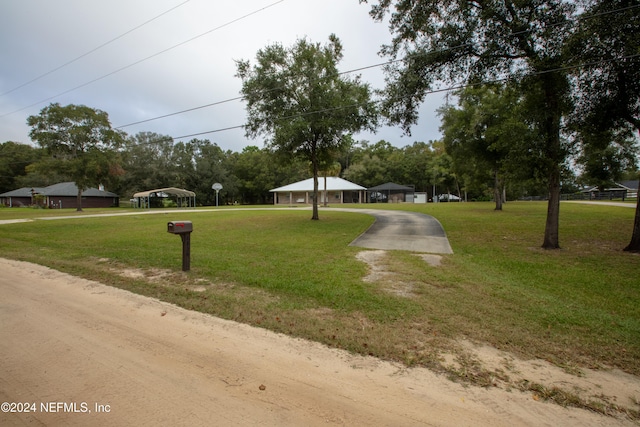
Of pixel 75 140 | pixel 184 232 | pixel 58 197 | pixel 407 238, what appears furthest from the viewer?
pixel 58 197

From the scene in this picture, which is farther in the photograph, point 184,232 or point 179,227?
point 184,232

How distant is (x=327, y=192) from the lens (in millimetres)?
46562

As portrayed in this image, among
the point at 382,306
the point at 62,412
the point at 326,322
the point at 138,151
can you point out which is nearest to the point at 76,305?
the point at 62,412

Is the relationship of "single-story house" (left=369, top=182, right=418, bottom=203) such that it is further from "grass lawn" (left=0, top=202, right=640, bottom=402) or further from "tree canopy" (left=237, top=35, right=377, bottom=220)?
"grass lawn" (left=0, top=202, right=640, bottom=402)

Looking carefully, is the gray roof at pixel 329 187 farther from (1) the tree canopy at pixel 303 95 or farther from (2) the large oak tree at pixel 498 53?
(2) the large oak tree at pixel 498 53

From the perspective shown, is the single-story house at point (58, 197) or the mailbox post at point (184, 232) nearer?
the mailbox post at point (184, 232)

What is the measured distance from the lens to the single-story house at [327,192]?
4546 cm

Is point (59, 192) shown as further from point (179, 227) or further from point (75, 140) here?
point (179, 227)

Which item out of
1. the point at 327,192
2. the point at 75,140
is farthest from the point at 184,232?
the point at 327,192

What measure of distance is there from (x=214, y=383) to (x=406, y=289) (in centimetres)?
362

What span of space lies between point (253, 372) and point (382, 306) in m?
2.26

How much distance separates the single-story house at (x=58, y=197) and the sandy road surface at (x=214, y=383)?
175 feet

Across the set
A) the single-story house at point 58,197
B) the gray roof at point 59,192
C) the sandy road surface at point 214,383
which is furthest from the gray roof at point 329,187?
the sandy road surface at point 214,383

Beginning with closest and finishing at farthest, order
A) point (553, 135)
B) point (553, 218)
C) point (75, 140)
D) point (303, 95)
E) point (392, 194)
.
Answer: point (553, 135)
point (553, 218)
point (303, 95)
point (75, 140)
point (392, 194)
